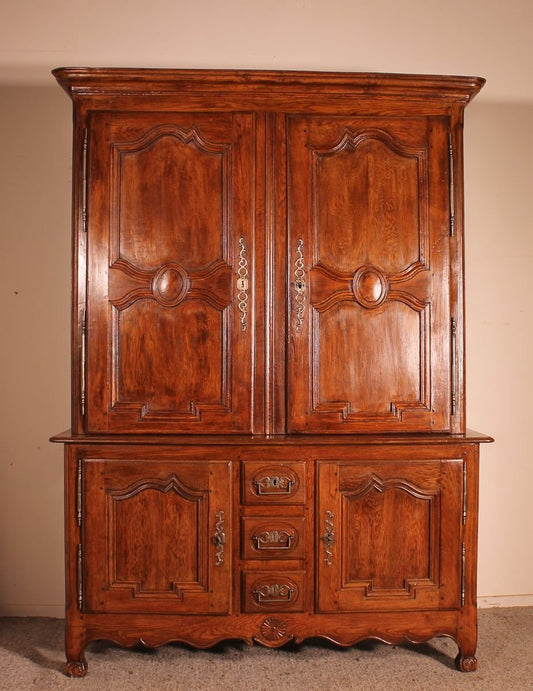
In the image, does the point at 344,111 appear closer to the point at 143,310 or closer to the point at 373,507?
the point at 143,310

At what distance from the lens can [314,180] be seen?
221 centimetres

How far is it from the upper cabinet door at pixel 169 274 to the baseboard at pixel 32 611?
1008 mm

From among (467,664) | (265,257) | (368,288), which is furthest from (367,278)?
(467,664)

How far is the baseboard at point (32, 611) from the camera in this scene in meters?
2.65

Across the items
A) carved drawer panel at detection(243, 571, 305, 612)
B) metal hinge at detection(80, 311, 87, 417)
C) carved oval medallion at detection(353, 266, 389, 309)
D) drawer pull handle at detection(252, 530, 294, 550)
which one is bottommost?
carved drawer panel at detection(243, 571, 305, 612)

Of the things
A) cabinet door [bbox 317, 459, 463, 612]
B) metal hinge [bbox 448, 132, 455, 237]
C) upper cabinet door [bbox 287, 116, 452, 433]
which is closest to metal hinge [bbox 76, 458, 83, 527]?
upper cabinet door [bbox 287, 116, 452, 433]

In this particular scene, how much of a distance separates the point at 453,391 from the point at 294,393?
57 cm

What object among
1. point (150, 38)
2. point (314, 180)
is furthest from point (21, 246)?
point (314, 180)

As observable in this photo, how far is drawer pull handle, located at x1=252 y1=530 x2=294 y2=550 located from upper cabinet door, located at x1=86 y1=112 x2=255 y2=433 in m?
0.38

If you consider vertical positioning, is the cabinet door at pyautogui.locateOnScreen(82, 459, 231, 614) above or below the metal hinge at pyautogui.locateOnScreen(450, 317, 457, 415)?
below

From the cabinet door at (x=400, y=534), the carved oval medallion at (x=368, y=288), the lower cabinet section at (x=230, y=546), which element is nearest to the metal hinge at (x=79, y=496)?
the lower cabinet section at (x=230, y=546)

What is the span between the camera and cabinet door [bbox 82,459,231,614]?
214 centimetres

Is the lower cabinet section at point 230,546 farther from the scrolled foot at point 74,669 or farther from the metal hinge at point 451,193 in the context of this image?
the metal hinge at point 451,193

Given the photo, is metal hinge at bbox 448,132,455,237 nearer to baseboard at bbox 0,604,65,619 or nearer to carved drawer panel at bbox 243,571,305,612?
carved drawer panel at bbox 243,571,305,612
